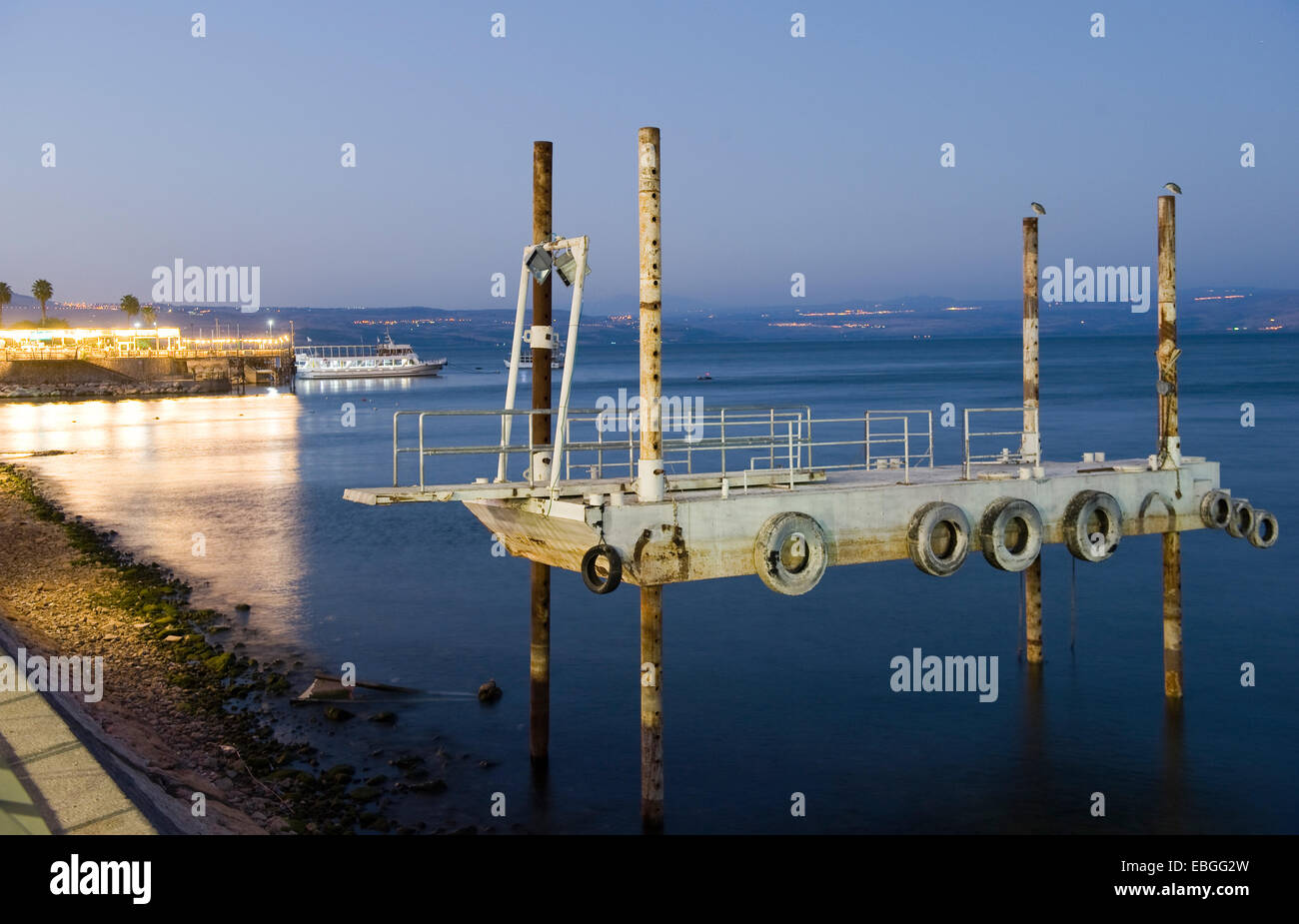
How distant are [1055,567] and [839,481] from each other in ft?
58.1

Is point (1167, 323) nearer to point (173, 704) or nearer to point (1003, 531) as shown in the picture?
point (1003, 531)

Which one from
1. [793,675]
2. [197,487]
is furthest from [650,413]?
[197,487]

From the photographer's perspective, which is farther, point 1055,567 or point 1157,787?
point 1055,567

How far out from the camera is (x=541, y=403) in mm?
17656

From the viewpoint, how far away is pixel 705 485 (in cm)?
1786

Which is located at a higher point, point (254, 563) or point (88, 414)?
point (88, 414)

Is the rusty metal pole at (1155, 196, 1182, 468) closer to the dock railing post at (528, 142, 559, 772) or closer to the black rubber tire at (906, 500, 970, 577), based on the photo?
the black rubber tire at (906, 500, 970, 577)

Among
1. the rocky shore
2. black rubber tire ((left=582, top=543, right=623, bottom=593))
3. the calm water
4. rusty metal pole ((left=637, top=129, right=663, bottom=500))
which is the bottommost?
the calm water

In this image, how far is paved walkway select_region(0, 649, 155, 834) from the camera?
1270 centimetres

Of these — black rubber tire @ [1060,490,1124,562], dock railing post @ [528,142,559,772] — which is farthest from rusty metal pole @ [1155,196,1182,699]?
dock railing post @ [528,142,559,772]

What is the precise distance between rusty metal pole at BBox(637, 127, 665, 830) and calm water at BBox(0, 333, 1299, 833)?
10.5ft

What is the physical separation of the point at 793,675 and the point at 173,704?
11995 millimetres
